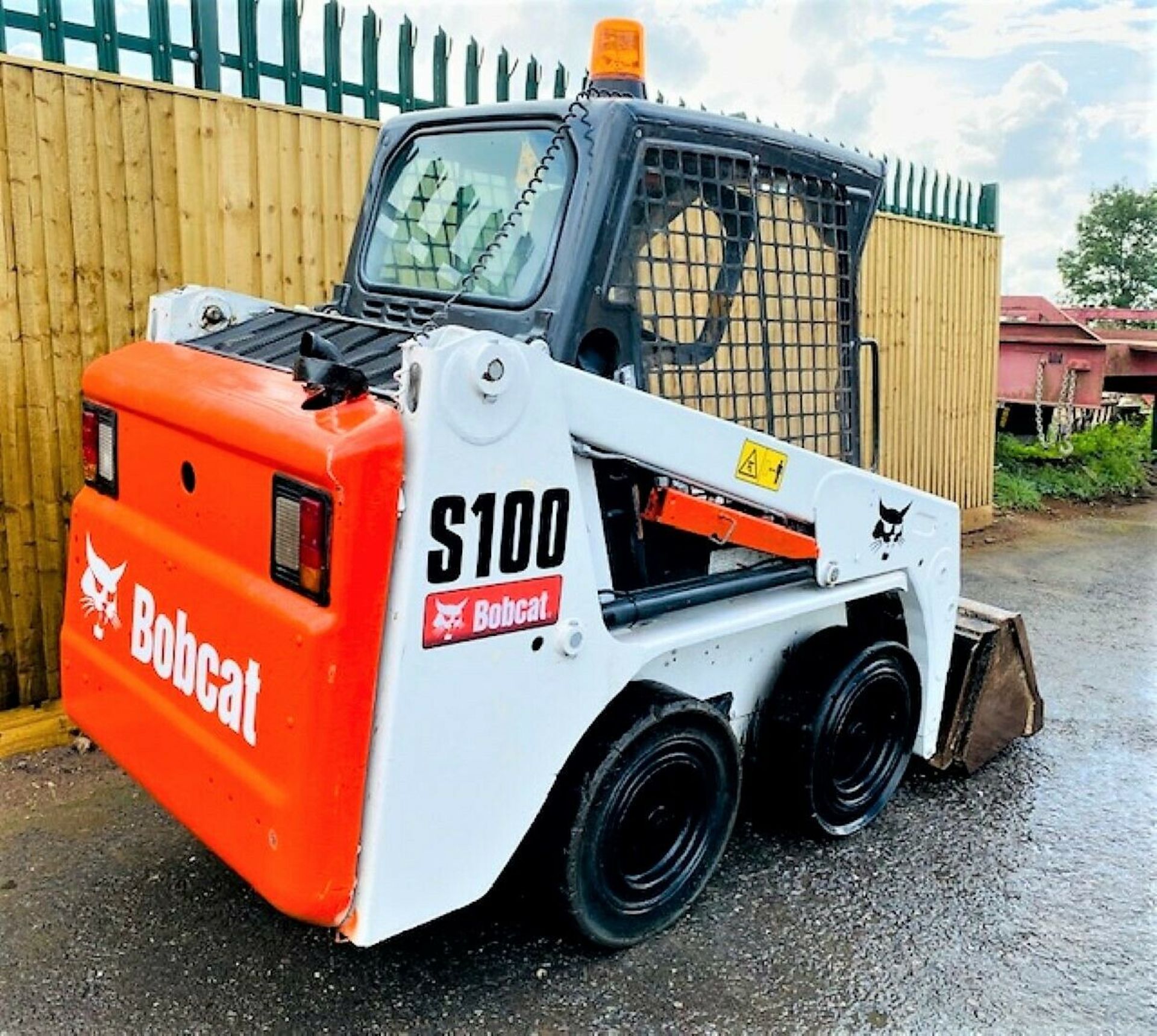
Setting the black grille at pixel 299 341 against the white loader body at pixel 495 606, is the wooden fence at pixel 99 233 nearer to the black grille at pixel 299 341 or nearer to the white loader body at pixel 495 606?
the black grille at pixel 299 341

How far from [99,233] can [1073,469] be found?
960 cm

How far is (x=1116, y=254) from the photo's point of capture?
2038 cm

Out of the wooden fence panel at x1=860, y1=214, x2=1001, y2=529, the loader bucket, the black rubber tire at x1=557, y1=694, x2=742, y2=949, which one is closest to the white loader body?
the black rubber tire at x1=557, y1=694, x2=742, y2=949

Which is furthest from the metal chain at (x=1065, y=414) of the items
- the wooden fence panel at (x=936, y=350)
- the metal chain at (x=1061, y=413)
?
the wooden fence panel at (x=936, y=350)

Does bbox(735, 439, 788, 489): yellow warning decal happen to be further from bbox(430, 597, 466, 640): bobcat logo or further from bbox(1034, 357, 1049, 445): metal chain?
bbox(1034, 357, 1049, 445): metal chain

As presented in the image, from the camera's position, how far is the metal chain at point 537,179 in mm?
2629

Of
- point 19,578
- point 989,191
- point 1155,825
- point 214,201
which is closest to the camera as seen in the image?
point 1155,825

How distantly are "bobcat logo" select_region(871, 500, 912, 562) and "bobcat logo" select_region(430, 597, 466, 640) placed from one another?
1516mm

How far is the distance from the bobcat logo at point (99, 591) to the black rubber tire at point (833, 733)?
1.85 meters

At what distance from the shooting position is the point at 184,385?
2.57 m

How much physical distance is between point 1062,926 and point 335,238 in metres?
3.80

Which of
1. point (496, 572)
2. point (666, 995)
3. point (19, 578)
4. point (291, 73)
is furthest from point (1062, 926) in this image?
point (291, 73)

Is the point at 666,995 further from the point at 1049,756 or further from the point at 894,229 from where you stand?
the point at 894,229

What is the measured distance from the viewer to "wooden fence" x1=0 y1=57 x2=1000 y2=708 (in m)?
3.94
